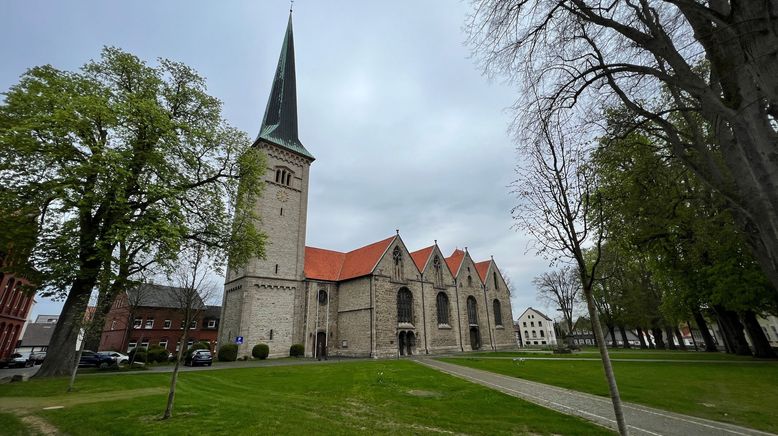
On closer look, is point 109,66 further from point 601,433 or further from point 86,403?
point 601,433

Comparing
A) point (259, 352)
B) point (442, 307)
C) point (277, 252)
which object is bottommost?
point (259, 352)

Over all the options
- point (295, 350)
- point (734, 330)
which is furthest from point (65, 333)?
point (734, 330)

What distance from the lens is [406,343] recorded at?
122ft

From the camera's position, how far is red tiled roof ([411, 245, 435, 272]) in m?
42.1

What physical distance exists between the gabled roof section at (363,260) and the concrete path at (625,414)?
23752mm

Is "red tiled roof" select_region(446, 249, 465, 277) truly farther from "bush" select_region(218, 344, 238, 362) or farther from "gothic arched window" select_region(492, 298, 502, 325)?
"bush" select_region(218, 344, 238, 362)

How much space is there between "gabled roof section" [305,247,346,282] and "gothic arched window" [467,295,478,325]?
18154 millimetres

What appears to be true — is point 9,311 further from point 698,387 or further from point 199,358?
point 698,387

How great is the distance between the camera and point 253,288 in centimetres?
3138

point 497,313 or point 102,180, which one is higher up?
point 102,180

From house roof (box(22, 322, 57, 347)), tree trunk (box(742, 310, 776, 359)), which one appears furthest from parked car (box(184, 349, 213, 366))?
house roof (box(22, 322, 57, 347))

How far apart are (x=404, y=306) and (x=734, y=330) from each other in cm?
2787

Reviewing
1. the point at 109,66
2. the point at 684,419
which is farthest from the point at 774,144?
the point at 109,66

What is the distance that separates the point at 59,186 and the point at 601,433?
71.4 ft
